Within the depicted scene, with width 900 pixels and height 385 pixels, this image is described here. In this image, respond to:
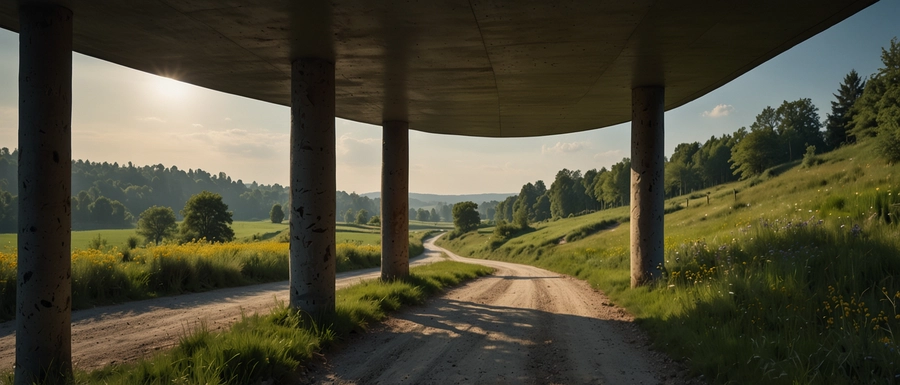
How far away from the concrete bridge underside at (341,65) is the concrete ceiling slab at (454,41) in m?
0.04

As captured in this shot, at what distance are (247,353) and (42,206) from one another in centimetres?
280

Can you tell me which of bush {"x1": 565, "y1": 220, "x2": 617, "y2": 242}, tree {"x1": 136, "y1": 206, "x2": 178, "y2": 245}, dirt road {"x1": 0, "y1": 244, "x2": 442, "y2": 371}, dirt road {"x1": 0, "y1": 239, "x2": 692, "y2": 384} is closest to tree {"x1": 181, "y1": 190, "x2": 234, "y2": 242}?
tree {"x1": 136, "y1": 206, "x2": 178, "y2": 245}


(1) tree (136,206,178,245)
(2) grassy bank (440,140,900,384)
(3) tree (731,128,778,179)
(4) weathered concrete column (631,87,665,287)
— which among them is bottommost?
(1) tree (136,206,178,245)

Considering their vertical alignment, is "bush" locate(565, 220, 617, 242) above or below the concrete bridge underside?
below

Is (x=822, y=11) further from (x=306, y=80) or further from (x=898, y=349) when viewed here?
(x=306, y=80)

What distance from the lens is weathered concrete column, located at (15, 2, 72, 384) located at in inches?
205

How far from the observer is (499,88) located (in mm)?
10477

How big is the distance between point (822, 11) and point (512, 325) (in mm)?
6511

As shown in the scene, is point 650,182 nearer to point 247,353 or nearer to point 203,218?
point 247,353

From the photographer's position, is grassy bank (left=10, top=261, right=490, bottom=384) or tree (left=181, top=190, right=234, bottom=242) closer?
grassy bank (left=10, top=261, right=490, bottom=384)

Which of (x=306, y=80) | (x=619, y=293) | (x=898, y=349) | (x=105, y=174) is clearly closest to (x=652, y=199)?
(x=619, y=293)

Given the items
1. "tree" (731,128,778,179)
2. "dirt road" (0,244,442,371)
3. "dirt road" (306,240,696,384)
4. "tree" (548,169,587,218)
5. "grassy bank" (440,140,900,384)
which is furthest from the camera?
"tree" (548,169,587,218)

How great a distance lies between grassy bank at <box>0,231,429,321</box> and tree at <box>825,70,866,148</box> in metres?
86.2

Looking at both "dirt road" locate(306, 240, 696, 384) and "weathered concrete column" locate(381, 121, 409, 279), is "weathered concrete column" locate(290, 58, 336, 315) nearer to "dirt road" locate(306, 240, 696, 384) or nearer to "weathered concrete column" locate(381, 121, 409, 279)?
"dirt road" locate(306, 240, 696, 384)
